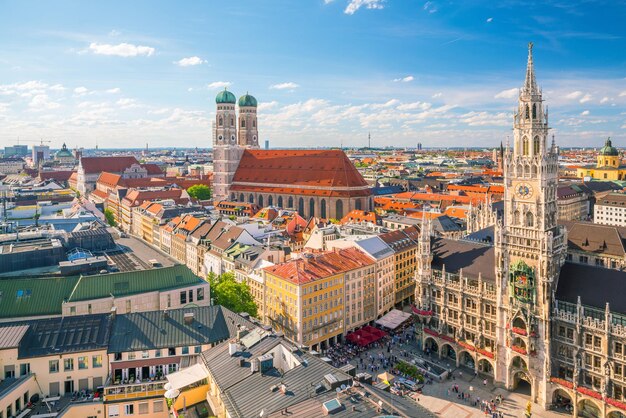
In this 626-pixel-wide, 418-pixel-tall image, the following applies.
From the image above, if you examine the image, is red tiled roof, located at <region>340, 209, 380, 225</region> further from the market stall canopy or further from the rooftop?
the market stall canopy

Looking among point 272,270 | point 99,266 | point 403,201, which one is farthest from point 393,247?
point 403,201

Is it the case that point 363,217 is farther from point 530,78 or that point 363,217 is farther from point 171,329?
point 171,329

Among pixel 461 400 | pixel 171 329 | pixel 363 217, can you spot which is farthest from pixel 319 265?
pixel 363 217

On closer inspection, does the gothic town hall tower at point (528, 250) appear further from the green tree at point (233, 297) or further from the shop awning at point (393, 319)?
the green tree at point (233, 297)

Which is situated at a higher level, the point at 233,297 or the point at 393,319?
the point at 233,297

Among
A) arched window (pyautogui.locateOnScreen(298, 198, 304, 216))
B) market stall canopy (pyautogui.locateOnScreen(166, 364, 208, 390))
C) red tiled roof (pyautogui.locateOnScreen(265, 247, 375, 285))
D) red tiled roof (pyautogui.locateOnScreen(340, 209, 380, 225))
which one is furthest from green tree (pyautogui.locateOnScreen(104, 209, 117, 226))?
market stall canopy (pyautogui.locateOnScreen(166, 364, 208, 390))

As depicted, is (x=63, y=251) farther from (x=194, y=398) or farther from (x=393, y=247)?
(x=393, y=247)

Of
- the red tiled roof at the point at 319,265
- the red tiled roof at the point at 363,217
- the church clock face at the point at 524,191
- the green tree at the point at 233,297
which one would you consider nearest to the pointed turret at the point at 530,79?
the church clock face at the point at 524,191
